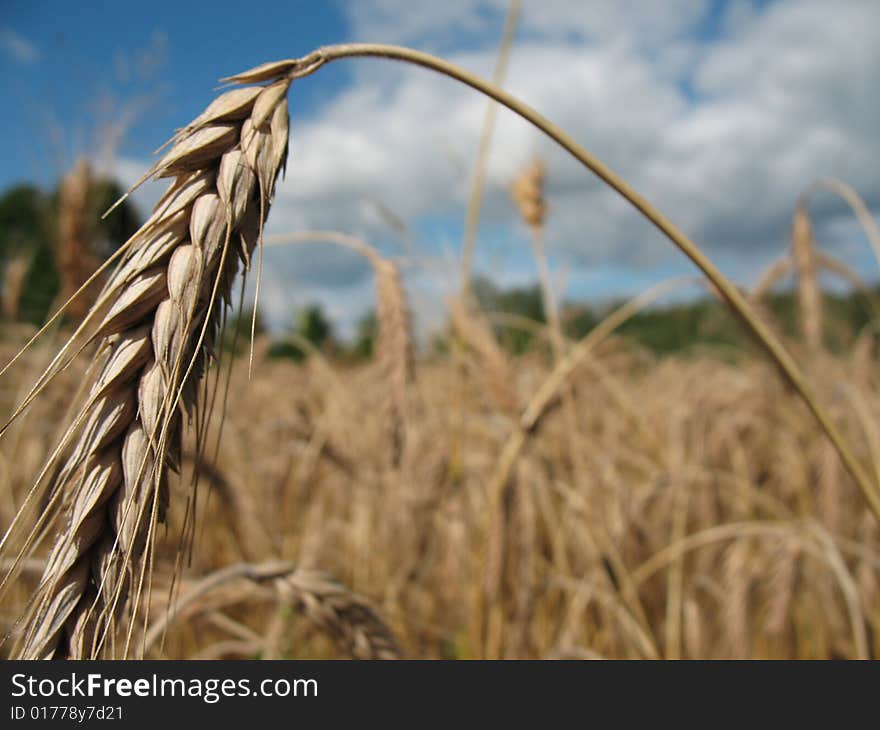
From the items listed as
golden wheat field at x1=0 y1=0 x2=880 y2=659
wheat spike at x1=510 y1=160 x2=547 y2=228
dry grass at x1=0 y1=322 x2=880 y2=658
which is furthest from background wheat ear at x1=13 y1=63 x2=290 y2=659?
wheat spike at x1=510 y1=160 x2=547 y2=228

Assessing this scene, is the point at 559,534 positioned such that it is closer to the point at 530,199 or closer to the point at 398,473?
the point at 398,473

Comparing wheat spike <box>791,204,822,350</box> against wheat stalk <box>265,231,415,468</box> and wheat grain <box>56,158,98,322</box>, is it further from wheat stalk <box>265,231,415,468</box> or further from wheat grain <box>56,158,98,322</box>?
wheat grain <box>56,158,98,322</box>

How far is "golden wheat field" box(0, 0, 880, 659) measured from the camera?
61cm

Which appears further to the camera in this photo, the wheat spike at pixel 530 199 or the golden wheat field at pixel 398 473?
the wheat spike at pixel 530 199

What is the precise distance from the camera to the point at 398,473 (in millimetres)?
2266

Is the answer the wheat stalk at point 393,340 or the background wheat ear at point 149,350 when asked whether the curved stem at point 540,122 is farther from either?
the wheat stalk at point 393,340

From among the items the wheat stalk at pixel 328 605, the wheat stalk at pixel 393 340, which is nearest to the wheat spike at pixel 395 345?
the wheat stalk at pixel 393 340

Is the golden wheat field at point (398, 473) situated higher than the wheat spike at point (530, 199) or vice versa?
the wheat spike at point (530, 199)

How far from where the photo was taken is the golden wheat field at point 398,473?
0.61 metres

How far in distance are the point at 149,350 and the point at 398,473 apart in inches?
66.7

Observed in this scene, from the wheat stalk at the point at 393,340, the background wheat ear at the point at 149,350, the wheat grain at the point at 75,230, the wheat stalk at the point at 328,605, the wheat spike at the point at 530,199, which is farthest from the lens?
the wheat grain at the point at 75,230

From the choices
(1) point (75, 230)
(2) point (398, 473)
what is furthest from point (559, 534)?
(1) point (75, 230)
